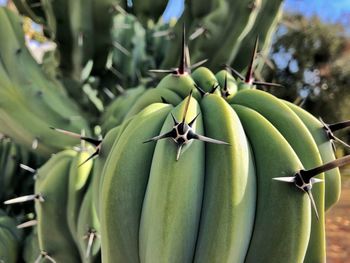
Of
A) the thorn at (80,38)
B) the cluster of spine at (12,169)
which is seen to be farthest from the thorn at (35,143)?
the thorn at (80,38)

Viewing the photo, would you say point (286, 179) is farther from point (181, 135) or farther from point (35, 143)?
point (35, 143)

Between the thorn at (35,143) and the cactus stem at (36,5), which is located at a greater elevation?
the cactus stem at (36,5)

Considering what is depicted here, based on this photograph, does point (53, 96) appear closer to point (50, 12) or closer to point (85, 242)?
point (50, 12)

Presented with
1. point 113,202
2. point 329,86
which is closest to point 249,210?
point 113,202

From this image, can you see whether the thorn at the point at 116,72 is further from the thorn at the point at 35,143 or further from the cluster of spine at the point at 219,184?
the cluster of spine at the point at 219,184

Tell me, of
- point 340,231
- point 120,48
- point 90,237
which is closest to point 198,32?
point 120,48

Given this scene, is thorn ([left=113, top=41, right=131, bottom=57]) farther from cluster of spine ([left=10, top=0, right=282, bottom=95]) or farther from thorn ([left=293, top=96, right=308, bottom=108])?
thorn ([left=293, top=96, right=308, bottom=108])

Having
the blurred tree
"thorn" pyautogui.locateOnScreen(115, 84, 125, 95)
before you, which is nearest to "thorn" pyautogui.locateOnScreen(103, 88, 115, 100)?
"thorn" pyautogui.locateOnScreen(115, 84, 125, 95)

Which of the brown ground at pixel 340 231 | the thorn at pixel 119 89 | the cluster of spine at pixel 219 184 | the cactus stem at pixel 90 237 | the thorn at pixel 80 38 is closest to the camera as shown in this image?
the cluster of spine at pixel 219 184
